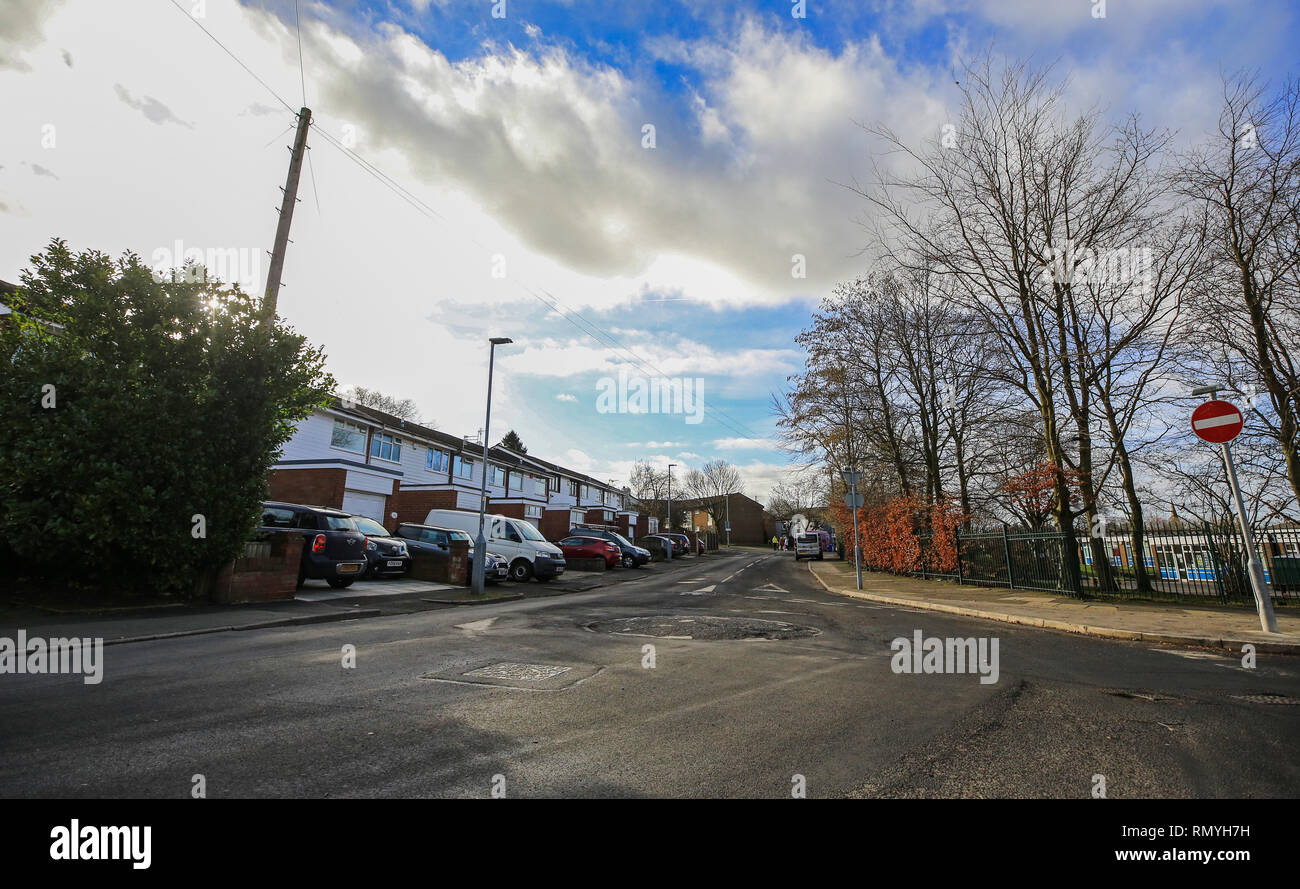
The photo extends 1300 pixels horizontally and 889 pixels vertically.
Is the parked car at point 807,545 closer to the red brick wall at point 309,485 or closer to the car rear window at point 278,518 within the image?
the red brick wall at point 309,485

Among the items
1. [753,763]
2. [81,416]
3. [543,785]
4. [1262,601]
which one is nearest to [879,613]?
[1262,601]

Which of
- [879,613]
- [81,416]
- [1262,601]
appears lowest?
[879,613]

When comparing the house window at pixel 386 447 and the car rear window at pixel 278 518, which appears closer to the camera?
the car rear window at pixel 278 518

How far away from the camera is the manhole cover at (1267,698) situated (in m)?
5.04

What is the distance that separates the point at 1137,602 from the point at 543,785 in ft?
50.8

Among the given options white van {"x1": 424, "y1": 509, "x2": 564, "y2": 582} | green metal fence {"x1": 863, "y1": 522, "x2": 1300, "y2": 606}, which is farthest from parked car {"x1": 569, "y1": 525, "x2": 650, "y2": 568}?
green metal fence {"x1": 863, "y1": 522, "x2": 1300, "y2": 606}

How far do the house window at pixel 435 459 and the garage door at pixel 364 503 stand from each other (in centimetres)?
624

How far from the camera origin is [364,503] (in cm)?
2783

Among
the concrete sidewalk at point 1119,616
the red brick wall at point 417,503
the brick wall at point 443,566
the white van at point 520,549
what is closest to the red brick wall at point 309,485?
the red brick wall at point 417,503

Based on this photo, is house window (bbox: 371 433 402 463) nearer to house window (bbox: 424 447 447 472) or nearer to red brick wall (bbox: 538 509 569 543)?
house window (bbox: 424 447 447 472)

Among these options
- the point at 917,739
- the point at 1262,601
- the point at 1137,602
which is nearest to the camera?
the point at 917,739

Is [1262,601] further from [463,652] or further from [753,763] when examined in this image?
[463,652]

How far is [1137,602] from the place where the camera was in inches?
522
